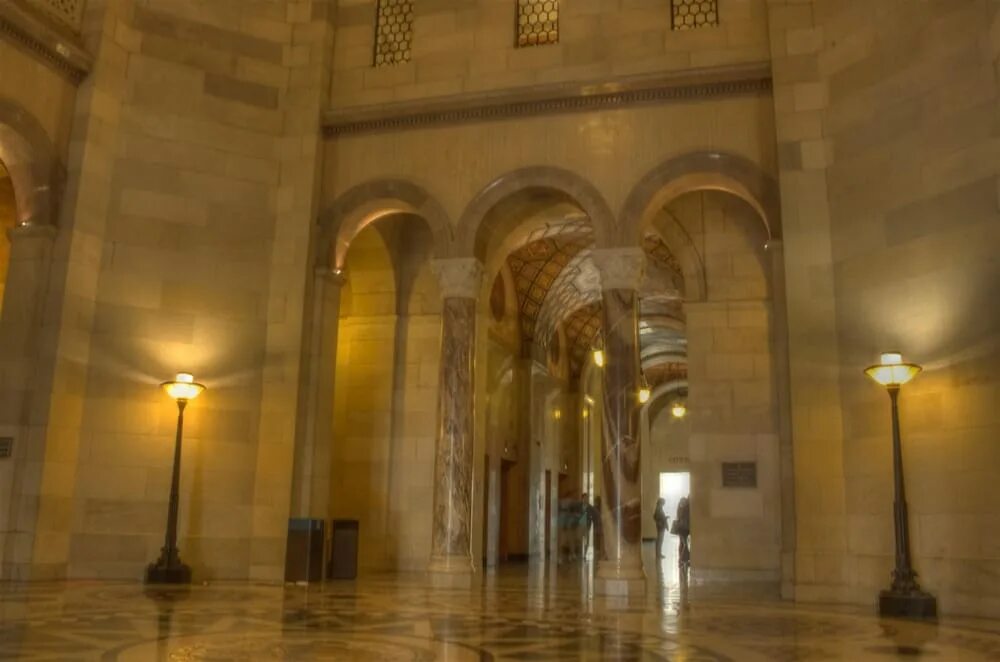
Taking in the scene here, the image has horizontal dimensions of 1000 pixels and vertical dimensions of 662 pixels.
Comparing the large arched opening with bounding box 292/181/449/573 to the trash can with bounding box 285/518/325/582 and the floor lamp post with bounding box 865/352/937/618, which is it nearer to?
the trash can with bounding box 285/518/325/582

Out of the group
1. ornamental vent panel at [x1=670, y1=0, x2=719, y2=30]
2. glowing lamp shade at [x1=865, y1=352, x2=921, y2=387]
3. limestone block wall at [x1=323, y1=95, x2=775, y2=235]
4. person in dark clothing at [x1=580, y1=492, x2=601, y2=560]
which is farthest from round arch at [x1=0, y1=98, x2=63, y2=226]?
person in dark clothing at [x1=580, y1=492, x2=601, y2=560]

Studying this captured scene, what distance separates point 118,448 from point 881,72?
1082 centimetres

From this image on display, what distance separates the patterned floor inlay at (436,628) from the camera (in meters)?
5.96

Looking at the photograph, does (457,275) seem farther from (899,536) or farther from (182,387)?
(899,536)

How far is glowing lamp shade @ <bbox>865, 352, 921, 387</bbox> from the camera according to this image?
379 inches

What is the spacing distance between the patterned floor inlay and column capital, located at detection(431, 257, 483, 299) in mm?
4126

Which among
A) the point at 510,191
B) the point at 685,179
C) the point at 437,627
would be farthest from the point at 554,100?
the point at 437,627

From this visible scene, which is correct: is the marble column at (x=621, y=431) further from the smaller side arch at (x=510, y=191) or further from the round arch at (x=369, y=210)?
Result: the round arch at (x=369, y=210)

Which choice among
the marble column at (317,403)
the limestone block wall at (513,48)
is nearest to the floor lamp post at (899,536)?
the limestone block wall at (513,48)

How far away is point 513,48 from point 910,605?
896 centimetres

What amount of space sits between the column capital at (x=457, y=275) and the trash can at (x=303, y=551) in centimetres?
368

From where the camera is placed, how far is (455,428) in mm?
12305

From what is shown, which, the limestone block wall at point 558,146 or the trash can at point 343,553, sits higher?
the limestone block wall at point 558,146

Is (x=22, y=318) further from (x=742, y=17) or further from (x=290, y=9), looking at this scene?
(x=742, y=17)
